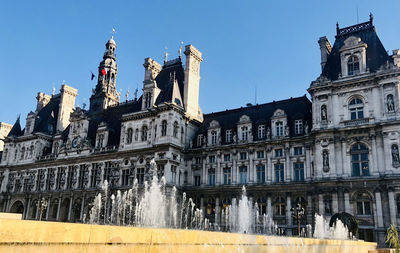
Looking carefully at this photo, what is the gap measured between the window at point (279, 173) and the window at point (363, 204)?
8541 mm

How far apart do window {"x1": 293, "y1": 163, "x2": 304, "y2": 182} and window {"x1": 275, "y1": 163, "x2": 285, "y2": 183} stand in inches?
56.6

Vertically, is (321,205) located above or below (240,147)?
below

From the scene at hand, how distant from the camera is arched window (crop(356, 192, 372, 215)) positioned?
33875mm

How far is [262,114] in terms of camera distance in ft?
153

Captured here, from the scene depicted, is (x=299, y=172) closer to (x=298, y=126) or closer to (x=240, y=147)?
(x=298, y=126)

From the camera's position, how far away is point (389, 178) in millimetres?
32938

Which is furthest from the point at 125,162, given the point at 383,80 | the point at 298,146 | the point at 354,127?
the point at 383,80

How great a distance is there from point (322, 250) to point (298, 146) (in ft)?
93.7

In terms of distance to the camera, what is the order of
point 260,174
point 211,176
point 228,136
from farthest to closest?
point 228,136
point 211,176
point 260,174

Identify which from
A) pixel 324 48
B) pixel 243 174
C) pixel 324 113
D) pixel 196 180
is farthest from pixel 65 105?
pixel 324 113

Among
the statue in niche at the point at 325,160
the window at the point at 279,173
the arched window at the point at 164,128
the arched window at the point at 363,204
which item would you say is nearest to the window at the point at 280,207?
the window at the point at 279,173

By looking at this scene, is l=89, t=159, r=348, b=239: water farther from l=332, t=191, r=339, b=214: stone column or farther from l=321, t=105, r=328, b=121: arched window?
l=321, t=105, r=328, b=121: arched window

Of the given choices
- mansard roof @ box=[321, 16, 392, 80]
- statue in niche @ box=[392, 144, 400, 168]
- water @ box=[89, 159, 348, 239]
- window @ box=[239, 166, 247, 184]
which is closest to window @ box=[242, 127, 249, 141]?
window @ box=[239, 166, 247, 184]

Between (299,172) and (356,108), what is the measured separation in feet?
30.0
